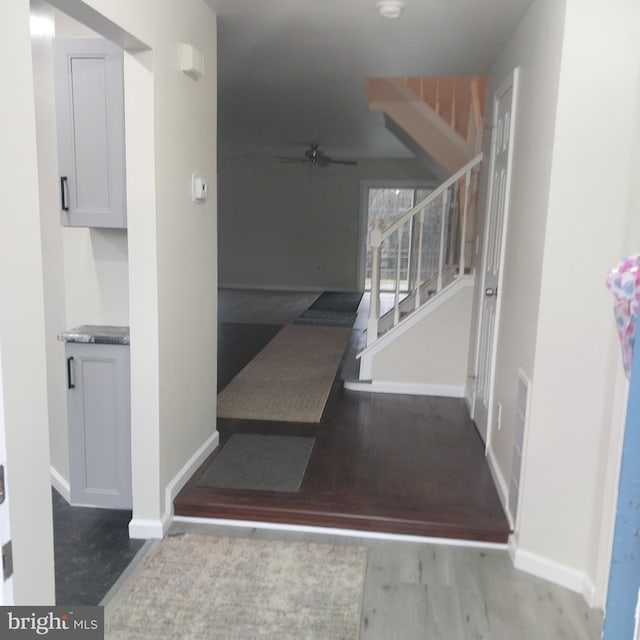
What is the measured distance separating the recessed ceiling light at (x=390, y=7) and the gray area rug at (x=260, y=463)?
2.32 meters

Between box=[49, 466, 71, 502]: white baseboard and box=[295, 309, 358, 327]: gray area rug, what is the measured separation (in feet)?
15.6

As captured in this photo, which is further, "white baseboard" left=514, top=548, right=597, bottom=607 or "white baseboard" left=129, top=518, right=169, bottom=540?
"white baseboard" left=129, top=518, right=169, bottom=540

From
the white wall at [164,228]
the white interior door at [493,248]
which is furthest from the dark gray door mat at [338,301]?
the white wall at [164,228]

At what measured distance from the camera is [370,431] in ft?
12.0

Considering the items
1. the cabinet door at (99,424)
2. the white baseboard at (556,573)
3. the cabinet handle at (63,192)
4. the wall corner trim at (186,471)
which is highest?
the cabinet handle at (63,192)

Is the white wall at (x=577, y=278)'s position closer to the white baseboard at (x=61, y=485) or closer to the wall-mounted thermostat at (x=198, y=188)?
the wall-mounted thermostat at (x=198, y=188)

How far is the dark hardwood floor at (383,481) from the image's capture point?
2.64 m

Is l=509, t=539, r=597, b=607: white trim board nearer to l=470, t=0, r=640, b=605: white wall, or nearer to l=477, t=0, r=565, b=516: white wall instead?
l=470, t=0, r=640, b=605: white wall

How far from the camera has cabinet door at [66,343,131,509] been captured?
2.71m

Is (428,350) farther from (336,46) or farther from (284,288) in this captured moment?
(284,288)

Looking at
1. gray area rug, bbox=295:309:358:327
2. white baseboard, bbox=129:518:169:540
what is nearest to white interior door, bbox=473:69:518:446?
white baseboard, bbox=129:518:169:540

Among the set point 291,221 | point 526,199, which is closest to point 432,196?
point 526,199

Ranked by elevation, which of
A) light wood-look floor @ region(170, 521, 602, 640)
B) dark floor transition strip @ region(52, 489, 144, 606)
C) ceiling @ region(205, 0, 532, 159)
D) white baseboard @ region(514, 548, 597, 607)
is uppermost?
ceiling @ region(205, 0, 532, 159)

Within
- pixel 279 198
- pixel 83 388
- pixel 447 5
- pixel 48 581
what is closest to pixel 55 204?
pixel 83 388
